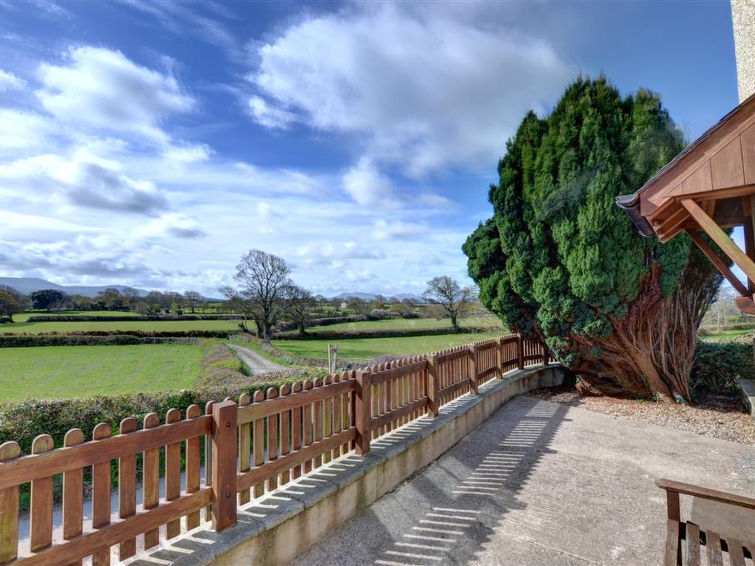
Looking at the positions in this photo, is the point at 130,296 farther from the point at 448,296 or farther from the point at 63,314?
the point at 448,296

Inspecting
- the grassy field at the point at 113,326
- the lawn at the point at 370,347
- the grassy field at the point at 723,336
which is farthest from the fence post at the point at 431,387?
the grassy field at the point at 113,326

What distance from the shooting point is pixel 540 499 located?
4.48 m

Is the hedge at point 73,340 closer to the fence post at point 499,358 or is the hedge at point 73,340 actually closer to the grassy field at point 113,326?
the grassy field at point 113,326

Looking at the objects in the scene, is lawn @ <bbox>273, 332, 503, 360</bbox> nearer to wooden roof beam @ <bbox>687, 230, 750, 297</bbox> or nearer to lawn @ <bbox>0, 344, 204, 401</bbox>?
lawn @ <bbox>0, 344, 204, 401</bbox>

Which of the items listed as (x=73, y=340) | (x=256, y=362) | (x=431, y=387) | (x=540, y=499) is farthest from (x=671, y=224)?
(x=73, y=340)

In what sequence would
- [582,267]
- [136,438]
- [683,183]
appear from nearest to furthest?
1. [136,438]
2. [683,183]
3. [582,267]

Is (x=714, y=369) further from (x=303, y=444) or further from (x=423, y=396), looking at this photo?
(x=303, y=444)

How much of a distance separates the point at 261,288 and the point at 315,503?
4244cm

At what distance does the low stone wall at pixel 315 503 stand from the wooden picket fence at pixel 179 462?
0.12 meters

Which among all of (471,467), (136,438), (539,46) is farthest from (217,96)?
(471,467)

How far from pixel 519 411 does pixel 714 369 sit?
576 centimetres

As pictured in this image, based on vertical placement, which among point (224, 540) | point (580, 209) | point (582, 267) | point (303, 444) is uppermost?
point (580, 209)

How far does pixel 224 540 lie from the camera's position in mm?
2799

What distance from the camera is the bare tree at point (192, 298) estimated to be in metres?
64.8
